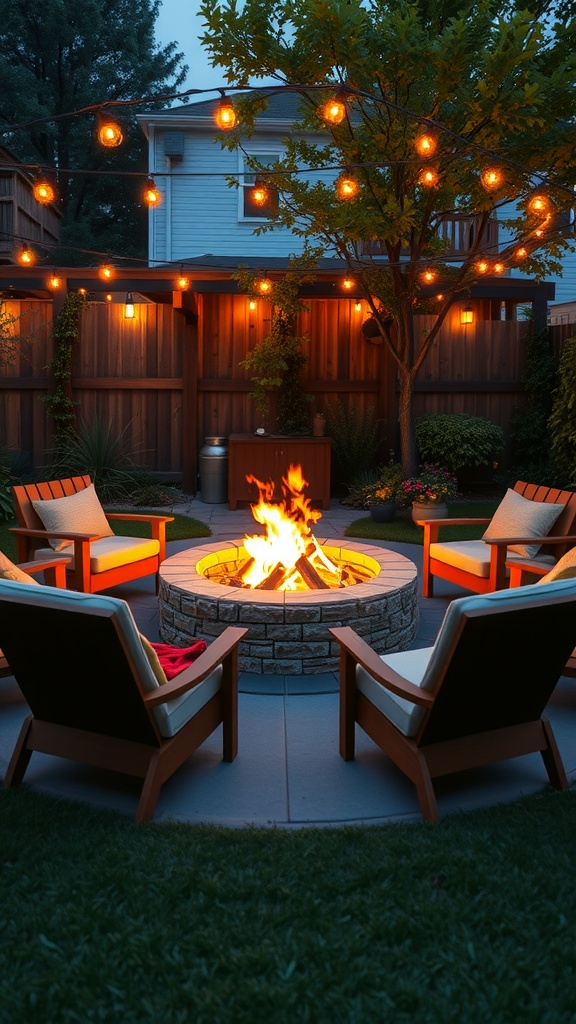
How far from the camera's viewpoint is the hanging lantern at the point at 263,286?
10023mm

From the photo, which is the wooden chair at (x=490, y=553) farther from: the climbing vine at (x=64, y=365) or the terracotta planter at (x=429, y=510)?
the climbing vine at (x=64, y=365)

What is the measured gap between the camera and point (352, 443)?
11.1 meters

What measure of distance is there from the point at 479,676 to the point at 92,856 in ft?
4.61

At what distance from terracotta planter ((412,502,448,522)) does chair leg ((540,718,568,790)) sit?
5832 millimetres

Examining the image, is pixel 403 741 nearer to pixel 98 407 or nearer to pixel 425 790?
pixel 425 790

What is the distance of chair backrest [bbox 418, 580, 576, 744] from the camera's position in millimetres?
2703

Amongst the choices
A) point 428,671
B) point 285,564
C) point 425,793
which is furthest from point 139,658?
point 285,564

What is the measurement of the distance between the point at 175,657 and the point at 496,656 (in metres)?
1.79

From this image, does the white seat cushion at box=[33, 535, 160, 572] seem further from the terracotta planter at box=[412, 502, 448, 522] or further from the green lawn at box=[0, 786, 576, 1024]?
the terracotta planter at box=[412, 502, 448, 522]

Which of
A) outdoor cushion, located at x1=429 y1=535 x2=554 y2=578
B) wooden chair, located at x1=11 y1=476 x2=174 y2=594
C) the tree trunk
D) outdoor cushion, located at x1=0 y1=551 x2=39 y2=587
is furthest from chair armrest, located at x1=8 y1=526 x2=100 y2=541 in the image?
the tree trunk

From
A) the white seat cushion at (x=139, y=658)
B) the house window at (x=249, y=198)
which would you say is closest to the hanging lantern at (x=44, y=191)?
the white seat cushion at (x=139, y=658)

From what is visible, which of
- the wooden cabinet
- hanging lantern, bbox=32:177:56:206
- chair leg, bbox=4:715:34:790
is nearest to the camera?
chair leg, bbox=4:715:34:790

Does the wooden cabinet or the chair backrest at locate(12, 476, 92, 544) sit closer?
the chair backrest at locate(12, 476, 92, 544)

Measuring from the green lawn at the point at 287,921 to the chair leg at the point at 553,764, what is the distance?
0.24 m
